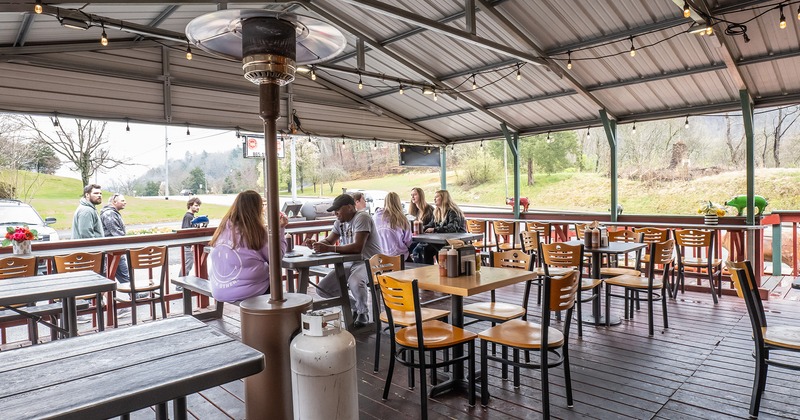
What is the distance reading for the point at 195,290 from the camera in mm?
4504

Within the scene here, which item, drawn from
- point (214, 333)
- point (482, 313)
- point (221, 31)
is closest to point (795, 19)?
point (482, 313)

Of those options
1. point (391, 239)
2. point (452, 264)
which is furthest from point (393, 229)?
point (452, 264)

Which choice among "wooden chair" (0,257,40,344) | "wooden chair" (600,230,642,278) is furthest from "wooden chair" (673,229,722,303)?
"wooden chair" (0,257,40,344)

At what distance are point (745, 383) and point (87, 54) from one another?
8.84 meters

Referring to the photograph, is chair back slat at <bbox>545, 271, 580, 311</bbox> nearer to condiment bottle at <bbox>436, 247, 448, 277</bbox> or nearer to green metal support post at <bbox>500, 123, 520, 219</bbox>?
condiment bottle at <bbox>436, 247, 448, 277</bbox>

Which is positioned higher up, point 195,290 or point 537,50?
point 537,50

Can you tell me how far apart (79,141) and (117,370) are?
1615cm

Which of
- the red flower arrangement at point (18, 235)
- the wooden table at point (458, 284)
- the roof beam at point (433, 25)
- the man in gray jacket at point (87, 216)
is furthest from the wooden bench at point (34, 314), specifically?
the roof beam at point (433, 25)

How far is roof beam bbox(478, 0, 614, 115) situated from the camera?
659 centimetres

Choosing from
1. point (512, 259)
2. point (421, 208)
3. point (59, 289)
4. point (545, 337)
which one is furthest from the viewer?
point (421, 208)

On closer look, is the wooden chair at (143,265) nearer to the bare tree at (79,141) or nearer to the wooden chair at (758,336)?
the wooden chair at (758,336)

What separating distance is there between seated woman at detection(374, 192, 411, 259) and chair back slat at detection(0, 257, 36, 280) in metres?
3.47

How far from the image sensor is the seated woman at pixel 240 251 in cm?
362

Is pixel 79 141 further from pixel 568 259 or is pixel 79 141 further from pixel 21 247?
pixel 568 259
